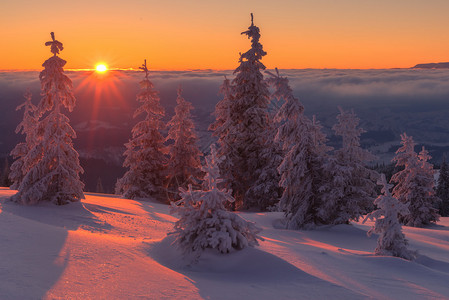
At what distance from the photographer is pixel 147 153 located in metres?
31.5

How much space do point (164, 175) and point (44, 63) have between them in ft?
58.7

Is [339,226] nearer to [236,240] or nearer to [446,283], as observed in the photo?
[446,283]

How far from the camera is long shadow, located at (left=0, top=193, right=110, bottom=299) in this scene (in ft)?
17.3

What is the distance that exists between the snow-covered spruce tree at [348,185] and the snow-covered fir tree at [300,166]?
587 millimetres

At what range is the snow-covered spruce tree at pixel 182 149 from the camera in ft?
105

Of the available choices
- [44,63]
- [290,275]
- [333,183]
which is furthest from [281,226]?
[44,63]

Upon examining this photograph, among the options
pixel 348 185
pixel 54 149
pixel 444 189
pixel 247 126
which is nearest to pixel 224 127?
pixel 247 126

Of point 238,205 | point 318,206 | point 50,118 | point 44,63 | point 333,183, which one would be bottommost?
point 238,205

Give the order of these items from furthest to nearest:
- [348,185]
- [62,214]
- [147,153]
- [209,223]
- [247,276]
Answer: [147,153] → [348,185] → [62,214] → [209,223] → [247,276]

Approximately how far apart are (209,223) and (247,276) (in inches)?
59.7

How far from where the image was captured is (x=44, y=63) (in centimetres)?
1553

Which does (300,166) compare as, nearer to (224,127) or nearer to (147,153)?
(224,127)

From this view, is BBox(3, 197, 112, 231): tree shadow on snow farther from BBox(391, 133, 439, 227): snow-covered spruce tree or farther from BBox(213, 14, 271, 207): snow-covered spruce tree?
BBox(391, 133, 439, 227): snow-covered spruce tree

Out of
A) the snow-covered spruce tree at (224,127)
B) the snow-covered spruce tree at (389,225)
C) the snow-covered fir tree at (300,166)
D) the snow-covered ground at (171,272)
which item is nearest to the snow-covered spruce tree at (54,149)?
the snow-covered ground at (171,272)
